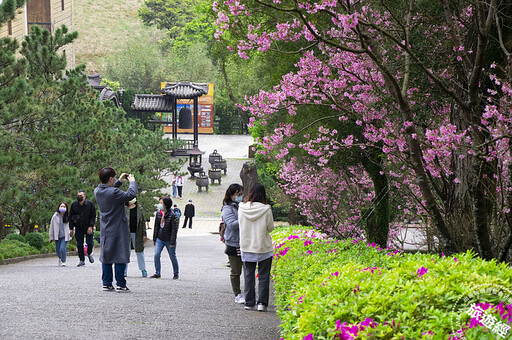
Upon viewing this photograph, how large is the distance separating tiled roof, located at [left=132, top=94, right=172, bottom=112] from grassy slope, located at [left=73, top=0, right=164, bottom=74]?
146 feet

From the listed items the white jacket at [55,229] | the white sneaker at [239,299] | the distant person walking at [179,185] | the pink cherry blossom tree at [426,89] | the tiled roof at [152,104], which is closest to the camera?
the pink cherry blossom tree at [426,89]

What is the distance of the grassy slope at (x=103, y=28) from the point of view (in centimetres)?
10169

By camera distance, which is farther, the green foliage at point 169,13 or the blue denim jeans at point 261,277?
the green foliage at point 169,13

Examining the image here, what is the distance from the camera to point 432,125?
8.84 metres

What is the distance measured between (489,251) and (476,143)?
1085 mm

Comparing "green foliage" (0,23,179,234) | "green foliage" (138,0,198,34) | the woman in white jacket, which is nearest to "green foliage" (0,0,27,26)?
"green foliage" (0,23,179,234)

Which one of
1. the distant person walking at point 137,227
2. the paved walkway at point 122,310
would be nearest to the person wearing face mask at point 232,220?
the paved walkway at point 122,310

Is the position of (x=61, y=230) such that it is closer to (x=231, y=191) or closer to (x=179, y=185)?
(x=231, y=191)

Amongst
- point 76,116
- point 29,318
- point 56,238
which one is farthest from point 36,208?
point 29,318

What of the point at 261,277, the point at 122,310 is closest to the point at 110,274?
the point at 122,310

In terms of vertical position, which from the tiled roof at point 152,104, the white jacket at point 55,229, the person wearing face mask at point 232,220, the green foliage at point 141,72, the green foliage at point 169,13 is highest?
the green foliage at point 169,13

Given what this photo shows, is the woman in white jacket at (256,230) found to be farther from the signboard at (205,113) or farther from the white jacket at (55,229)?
the signboard at (205,113)

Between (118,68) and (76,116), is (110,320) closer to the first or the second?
(76,116)

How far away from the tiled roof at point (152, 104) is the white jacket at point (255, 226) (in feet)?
141
